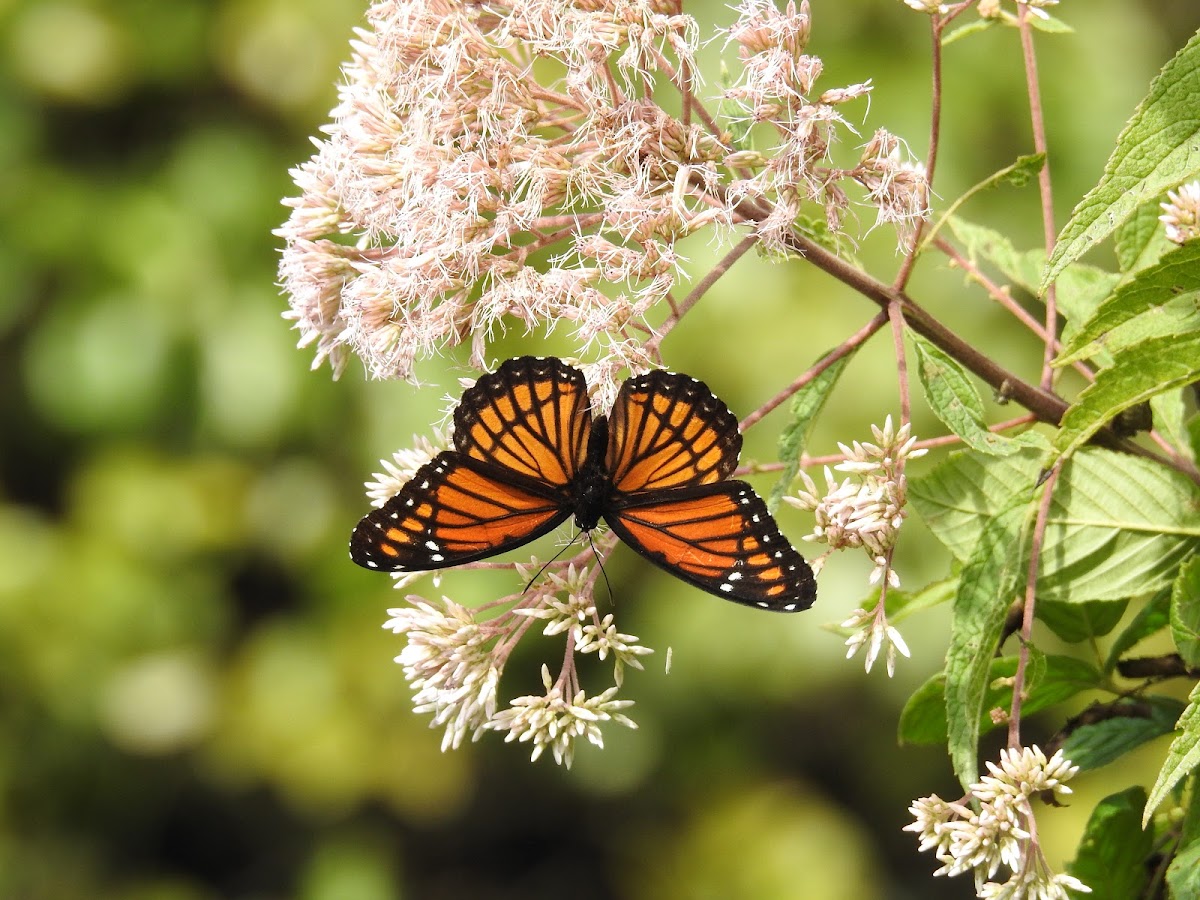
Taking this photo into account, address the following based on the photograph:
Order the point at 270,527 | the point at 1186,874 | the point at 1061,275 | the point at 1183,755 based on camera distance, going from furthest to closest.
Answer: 1. the point at 270,527
2. the point at 1061,275
3. the point at 1186,874
4. the point at 1183,755

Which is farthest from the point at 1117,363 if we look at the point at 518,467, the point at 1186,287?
the point at 518,467

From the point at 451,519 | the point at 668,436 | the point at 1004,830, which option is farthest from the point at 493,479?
the point at 1004,830

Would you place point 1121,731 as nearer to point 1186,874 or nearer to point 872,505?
point 1186,874

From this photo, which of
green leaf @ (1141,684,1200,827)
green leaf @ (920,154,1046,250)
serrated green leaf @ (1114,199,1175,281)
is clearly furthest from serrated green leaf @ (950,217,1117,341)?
green leaf @ (1141,684,1200,827)

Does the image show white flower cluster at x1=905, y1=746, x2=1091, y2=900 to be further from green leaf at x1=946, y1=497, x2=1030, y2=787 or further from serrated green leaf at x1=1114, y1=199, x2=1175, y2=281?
serrated green leaf at x1=1114, y1=199, x2=1175, y2=281

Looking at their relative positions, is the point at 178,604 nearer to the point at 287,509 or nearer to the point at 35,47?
the point at 287,509
